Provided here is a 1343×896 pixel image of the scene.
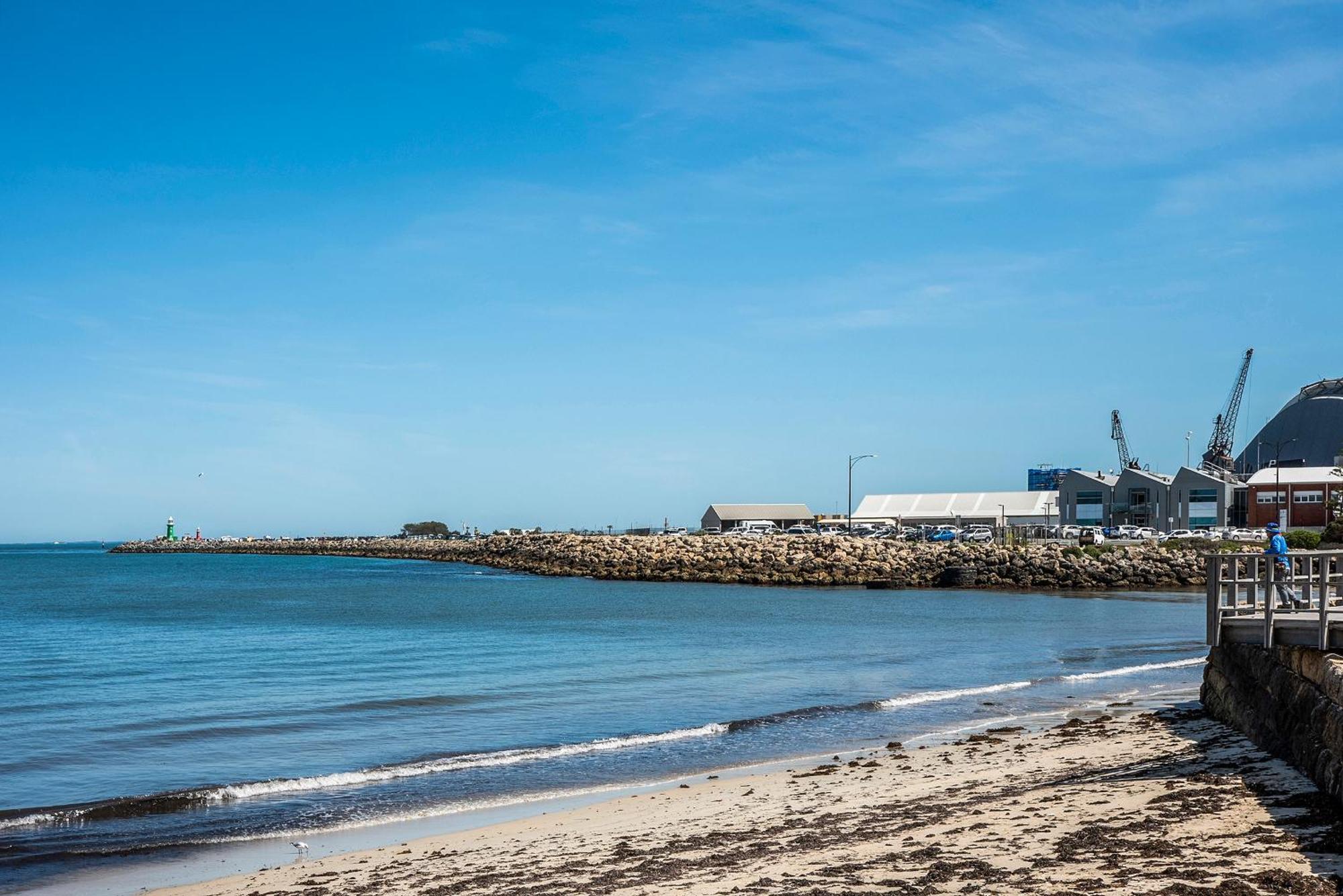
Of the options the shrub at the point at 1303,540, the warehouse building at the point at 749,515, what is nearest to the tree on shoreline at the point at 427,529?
the warehouse building at the point at 749,515

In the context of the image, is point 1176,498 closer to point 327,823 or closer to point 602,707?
point 602,707

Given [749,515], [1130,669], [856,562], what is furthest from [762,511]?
[1130,669]

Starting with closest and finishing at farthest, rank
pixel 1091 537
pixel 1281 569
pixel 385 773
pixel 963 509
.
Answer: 1. pixel 1281 569
2. pixel 385 773
3. pixel 1091 537
4. pixel 963 509

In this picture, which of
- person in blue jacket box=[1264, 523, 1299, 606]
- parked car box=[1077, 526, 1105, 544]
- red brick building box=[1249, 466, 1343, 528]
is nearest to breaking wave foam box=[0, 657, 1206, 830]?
person in blue jacket box=[1264, 523, 1299, 606]

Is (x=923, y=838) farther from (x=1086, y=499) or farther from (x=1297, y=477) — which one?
(x=1086, y=499)

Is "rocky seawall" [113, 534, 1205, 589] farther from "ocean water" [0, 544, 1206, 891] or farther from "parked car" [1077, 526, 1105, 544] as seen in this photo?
"ocean water" [0, 544, 1206, 891]

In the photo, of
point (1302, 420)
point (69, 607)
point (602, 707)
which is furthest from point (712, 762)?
point (1302, 420)

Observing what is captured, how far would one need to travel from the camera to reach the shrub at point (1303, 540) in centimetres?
5986

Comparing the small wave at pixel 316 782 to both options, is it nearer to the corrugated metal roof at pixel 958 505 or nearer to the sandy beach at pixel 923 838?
the sandy beach at pixel 923 838

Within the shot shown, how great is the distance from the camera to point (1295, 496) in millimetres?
87938

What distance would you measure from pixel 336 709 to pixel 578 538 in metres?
69.9

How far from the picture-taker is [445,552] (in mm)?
120688

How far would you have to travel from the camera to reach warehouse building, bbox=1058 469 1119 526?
104 metres

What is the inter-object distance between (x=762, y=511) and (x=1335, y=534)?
86.7 metres
